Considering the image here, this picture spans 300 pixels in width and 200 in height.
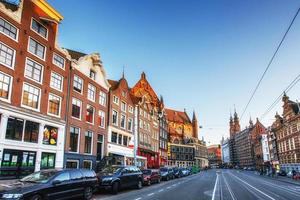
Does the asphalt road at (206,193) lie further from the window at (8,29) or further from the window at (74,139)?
the window at (8,29)

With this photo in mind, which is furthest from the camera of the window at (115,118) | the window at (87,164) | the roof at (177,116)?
the roof at (177,116)

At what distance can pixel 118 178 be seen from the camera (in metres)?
17.6

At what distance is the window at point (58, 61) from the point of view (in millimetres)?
25986

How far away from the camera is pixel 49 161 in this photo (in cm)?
2392

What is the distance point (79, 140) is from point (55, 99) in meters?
5.57

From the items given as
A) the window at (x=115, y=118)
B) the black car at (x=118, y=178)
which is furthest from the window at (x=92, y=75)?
the black car at (x=118, y=178)

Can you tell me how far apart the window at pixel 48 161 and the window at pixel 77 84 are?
796 centimetres

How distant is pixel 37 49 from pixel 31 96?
4506 millimetres

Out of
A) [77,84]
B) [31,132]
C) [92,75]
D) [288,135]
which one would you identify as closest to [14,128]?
[31,132]

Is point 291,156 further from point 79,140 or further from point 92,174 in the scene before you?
point 92,174

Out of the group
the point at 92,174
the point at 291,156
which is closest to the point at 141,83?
the point at 291,156

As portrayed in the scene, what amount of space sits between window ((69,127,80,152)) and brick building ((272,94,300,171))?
5343 cm

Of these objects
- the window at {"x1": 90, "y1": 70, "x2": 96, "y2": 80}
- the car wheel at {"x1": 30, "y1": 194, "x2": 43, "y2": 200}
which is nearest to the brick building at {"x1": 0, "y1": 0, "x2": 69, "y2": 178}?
the window at {"x1": 90, "y1": 70, "x2": 96, "y2": 80}

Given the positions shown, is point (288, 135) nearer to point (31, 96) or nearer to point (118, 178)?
point (118, 178)
